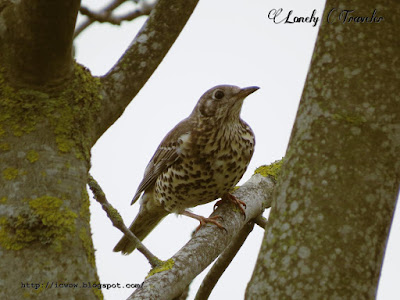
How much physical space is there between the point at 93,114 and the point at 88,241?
56 cm

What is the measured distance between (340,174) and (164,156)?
3.84m

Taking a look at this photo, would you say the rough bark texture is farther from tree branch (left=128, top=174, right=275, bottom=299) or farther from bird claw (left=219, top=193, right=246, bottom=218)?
bird claw (left=219, top=193, right=246, bottom=218)

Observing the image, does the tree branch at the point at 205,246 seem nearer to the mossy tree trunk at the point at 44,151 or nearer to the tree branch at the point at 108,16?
the mossy tree trunk at the point at 44,151

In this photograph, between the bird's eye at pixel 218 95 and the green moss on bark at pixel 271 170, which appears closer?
the green moss on bark at pixel 271 170

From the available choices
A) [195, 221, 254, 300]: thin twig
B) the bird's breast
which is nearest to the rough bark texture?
[195, 221, 254, 300]: thin twig

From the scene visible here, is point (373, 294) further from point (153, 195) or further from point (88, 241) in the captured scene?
point (153, 195)

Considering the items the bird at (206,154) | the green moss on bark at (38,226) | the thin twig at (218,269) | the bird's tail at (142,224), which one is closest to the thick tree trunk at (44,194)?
the green moss on bark at (38,226)

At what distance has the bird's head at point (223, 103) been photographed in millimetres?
5121

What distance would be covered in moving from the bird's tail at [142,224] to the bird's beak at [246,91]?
1.44m

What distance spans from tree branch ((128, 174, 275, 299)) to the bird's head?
2.10 ft

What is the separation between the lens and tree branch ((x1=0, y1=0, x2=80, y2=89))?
204 centimetres

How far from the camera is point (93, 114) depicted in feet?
7.77

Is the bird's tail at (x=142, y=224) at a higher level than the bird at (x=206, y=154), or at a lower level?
lower

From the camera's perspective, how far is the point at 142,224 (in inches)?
231
